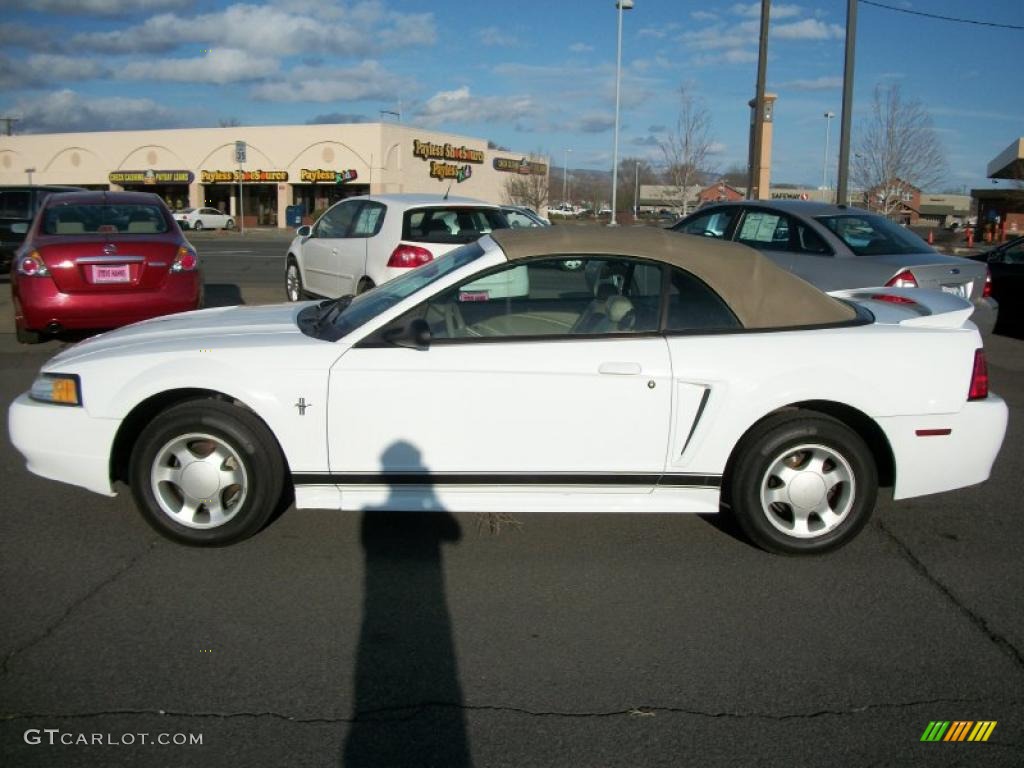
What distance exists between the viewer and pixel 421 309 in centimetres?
443

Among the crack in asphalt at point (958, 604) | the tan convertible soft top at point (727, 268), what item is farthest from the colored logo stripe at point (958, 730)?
the tan convertible soft top at point (727, 268)

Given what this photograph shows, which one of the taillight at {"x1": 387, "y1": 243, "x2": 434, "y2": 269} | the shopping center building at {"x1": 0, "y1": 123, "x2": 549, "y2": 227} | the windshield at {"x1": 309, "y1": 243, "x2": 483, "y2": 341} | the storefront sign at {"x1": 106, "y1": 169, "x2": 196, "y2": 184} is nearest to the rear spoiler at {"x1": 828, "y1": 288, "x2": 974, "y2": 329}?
the windshield at {"x1": 309, "y1": 243, "x2": 483, "y2": 341}

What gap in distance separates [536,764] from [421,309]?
2.23 metres

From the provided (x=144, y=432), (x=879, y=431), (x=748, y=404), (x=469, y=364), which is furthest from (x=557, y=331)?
(x=144, y=432)

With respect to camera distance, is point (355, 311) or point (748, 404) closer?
point (748, 404)

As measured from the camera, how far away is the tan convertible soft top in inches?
179

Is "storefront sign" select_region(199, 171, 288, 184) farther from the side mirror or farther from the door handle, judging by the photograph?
the door handle

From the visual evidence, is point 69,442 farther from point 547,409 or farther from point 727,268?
point 727,268

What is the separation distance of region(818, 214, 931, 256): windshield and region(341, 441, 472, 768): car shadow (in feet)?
19.2

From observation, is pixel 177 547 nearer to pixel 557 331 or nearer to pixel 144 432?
pixel 144 432

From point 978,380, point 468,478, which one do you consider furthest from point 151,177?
point 978,380

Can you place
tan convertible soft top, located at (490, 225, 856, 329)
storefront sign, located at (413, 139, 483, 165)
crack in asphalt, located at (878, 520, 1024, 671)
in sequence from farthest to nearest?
storefront sign, located at (413, 139, 483, 165)
tan convertible soft top, located at (490, 225, 856, 329)
crack in asphalt, located at (878, 520, 1024, 671)

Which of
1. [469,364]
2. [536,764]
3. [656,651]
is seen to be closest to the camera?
[536,764]

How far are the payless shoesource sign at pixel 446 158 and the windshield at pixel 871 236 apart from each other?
157ft
